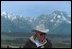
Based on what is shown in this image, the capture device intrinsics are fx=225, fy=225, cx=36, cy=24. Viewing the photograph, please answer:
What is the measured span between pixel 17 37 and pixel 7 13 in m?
0.46

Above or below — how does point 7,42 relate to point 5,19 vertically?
below

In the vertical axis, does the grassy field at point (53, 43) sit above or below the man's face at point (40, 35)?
below

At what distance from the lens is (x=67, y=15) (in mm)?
3955

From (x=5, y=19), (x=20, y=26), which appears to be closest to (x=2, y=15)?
(x=5, y=19)

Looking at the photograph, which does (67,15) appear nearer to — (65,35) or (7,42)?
(65,35)

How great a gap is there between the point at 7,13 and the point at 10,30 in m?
0.31

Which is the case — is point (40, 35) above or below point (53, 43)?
above

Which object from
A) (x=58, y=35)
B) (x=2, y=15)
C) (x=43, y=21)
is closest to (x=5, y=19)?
(x=2, y=15)

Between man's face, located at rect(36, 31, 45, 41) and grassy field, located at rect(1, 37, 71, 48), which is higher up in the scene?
man's face, located at rect(36, 31, 45, 41)

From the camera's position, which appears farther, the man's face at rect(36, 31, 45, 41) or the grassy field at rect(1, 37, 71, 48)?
the grassy field at rect(1, 37, 71, 48)

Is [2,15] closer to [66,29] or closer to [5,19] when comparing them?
[5,19]

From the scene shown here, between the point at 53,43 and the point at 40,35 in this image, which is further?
the point at 53,43

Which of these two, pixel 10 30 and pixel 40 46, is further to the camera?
pixel 10 30

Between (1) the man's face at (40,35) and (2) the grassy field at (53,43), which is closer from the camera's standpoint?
(1) the man's face at (40,35)
